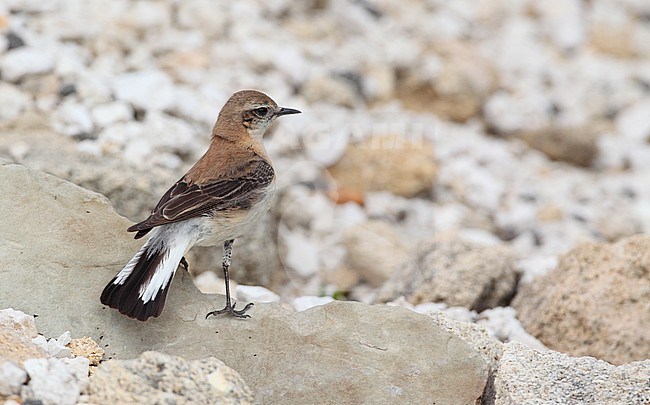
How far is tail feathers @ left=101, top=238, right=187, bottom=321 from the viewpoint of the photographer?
4797 millimetres

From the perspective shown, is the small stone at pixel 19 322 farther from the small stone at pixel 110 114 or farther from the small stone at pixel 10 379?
the small stone at pixel 110 114

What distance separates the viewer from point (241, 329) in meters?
5.03

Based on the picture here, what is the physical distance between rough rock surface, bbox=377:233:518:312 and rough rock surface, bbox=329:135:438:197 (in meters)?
2.60

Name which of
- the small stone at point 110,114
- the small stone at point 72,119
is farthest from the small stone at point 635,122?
the small stone at point 72,119

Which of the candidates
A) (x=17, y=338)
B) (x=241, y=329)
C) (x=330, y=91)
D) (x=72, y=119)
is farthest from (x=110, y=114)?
(x=17, y=338)

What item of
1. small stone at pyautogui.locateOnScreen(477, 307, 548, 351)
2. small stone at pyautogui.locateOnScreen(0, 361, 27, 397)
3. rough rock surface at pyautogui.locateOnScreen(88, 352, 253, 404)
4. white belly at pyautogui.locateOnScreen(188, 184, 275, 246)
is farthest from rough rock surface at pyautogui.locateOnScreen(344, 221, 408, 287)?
small stone at pyautogui.locateOnScreen(0, 361, 27, 397)

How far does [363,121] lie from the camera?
10547 millimetres

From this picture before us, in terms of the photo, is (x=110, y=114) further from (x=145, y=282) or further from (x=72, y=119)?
(x=145, y=282)

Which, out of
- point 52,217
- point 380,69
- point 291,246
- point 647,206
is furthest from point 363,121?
point 52,217

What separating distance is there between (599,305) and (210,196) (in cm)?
261

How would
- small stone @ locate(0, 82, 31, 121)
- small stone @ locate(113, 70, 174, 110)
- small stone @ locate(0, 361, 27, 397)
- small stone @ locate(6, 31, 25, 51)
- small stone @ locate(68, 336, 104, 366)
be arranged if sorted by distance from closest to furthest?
small stone @ locate(0, 361, 27, 397), small stone @ locate(68, 336, 104, 366), small stone @ locate(0, 82, 31, 121), small stone @ locate(113, 70, 174, 110), small stone @ locate(6, 31, 25, 51)

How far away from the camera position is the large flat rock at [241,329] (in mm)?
4758

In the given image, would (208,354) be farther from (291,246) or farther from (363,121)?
(363,121)

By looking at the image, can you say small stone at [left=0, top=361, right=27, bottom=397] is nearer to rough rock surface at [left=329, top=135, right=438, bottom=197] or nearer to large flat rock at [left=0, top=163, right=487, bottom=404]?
large flat rock at [left=0, top=163, right=487, bottom=404]
